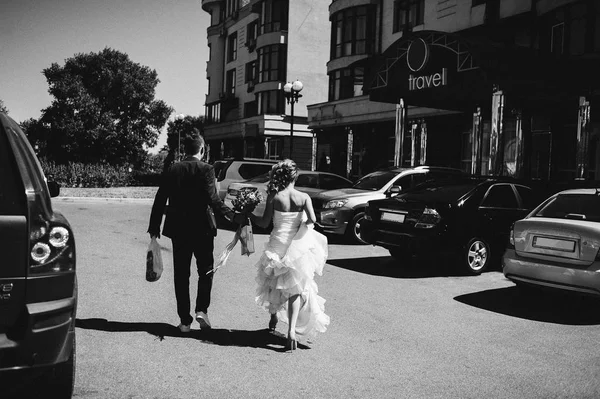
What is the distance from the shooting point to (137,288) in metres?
8.17

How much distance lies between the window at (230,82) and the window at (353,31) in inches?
769

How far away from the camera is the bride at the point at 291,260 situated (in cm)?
564

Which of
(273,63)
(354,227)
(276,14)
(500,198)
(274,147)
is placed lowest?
(354,227)

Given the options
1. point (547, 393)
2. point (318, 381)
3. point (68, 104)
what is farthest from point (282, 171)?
point (68, 104)

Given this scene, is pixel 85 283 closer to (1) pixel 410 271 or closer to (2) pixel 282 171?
(2) pixel 282 171

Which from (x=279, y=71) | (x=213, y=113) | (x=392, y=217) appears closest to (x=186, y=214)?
(x=392, y=217)

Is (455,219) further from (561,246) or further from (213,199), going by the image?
(213,199)

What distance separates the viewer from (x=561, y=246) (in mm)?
7430

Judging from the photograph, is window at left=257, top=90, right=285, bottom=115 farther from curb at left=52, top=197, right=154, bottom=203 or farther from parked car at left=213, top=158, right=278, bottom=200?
parked car at left=213, top=158, right=278, bottom=200

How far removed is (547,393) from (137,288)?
17.6ft

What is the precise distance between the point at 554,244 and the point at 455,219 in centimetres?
238

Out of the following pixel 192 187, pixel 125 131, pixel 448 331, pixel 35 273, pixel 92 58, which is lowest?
pixel 448 331

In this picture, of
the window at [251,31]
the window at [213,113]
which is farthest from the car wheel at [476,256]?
the window at [213,113]

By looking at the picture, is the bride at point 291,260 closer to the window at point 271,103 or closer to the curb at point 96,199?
the curb at point 96,199
